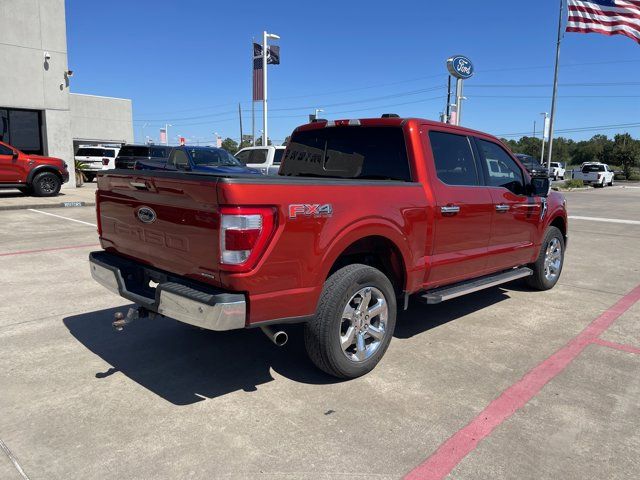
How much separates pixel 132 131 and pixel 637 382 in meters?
48.1

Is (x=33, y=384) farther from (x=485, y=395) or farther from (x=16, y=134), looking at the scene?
(x=16, y=134)

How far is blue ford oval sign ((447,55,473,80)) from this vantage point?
21000 millimetres

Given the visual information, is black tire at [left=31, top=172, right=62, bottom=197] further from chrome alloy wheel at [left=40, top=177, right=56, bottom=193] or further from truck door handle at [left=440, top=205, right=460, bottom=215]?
truck door handle at [left=440, top=205, right=460, bottom=215]

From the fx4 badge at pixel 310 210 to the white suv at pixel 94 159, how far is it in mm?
23882

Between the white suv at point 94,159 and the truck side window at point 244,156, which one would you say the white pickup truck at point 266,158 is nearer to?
the truck side window at point 244,156

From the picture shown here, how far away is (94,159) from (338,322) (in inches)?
1021

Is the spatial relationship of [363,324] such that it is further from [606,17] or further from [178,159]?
[606,17]

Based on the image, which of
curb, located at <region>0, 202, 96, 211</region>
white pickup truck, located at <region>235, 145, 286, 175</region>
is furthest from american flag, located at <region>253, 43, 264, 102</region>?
curb, located at <region>0, 202, 96, 211</region>

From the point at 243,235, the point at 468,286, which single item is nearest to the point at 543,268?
the point at 468,286

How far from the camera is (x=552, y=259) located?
6.38 meters

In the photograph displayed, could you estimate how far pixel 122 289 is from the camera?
3.67 m

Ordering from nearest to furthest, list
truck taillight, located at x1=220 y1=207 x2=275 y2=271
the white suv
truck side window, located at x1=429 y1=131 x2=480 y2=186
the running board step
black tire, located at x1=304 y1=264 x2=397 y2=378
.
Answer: truck taillight, located at x1=220 y1=207 x2=275 y2=271, black tire, located at x1=304 y1=264 x2=397 y2=378, the running board step, truck side window, located at x1=429 y1=131 x2=480 y2=186, the white suv

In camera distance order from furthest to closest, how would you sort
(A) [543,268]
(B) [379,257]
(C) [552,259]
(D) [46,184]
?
(D) [46,184], (C) [552,259], (A) [543,268], (B) [379,257]

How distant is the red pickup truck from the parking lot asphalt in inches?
17.7
